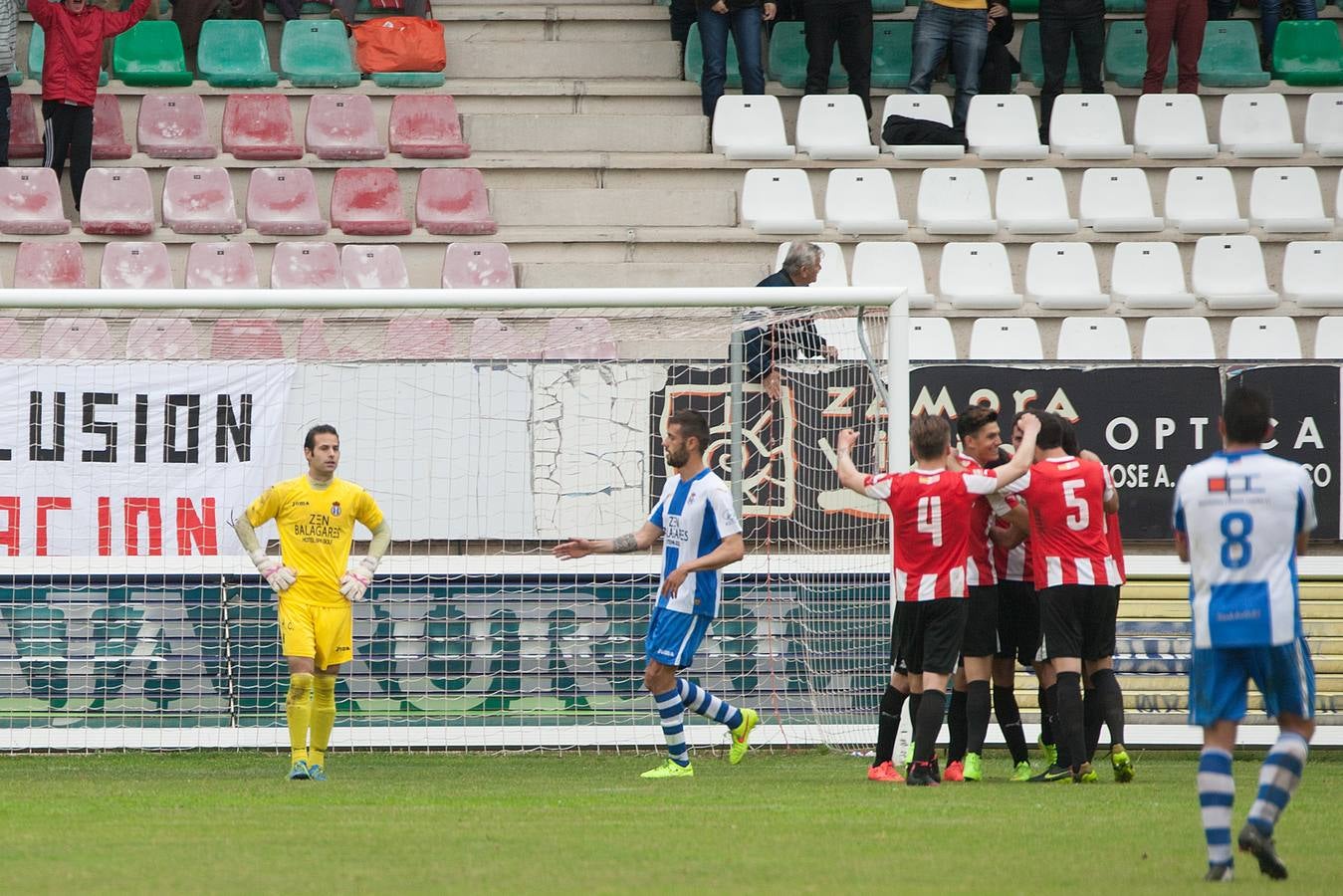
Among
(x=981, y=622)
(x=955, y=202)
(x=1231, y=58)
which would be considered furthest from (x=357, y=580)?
(x=1231, y=58)

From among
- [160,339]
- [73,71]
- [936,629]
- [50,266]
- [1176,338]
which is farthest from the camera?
[73,71]

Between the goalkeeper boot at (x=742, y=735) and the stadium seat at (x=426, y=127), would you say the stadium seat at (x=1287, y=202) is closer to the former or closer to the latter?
Answer: the stadium seat at (x=426, y=127)

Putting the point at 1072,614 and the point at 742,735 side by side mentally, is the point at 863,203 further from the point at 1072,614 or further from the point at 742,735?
the point at 1072,614

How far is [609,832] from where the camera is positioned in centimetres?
728

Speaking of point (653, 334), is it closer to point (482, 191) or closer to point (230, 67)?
point (482, 191)

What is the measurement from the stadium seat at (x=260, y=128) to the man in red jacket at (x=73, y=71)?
1.19 m

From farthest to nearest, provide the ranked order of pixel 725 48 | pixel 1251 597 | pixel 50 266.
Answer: pixel 725 48 < pixel 50 266 < pixel 1251 597

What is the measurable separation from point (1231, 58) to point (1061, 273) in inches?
166

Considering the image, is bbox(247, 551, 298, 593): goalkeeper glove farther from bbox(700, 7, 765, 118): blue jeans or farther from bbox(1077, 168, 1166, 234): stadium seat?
bbox(1077, 168, 1166, 234): stadium seat

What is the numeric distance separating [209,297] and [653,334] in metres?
3.53

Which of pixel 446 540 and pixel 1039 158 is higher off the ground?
pixel 1039 158

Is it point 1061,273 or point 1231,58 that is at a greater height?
point 1231,58

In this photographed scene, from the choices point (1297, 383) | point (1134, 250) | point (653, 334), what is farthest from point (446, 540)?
point (1134, 250)

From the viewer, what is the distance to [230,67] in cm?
1694
